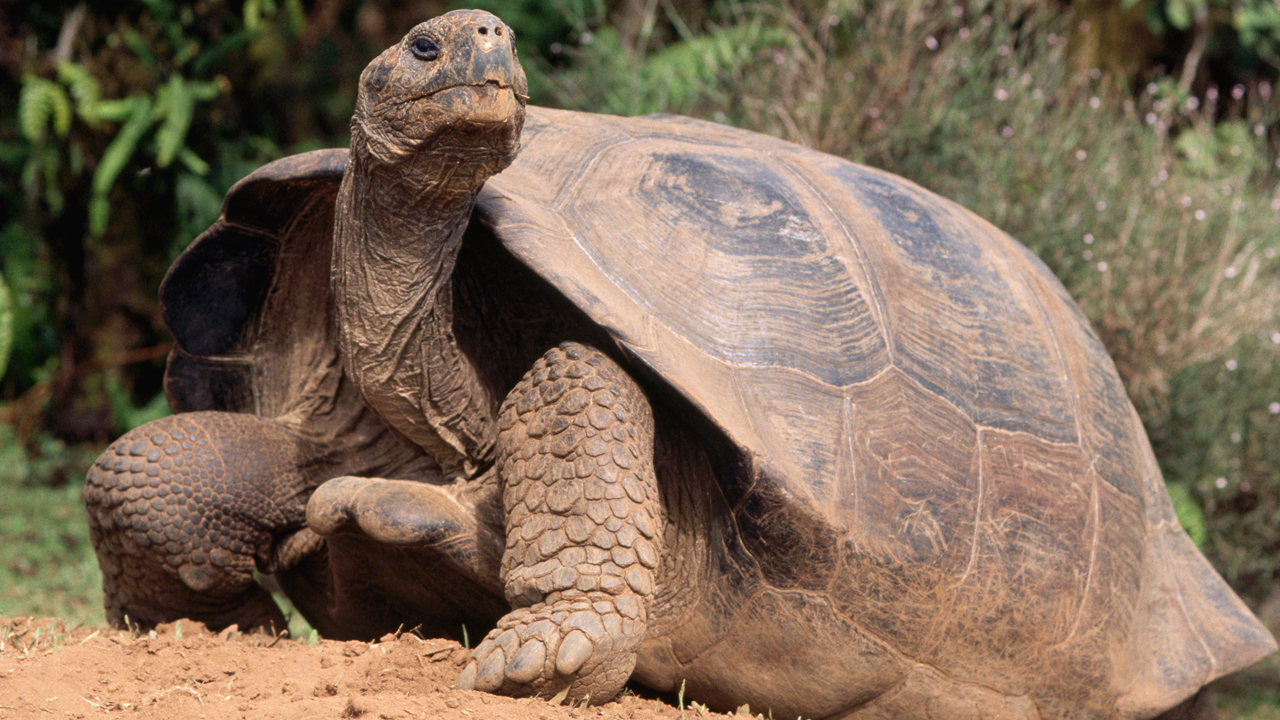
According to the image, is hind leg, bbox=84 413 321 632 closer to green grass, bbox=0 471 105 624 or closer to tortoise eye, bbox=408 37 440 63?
tortoise eye, bbox=408 37 440 63

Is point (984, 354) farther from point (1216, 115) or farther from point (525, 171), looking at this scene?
point (1216, 115)

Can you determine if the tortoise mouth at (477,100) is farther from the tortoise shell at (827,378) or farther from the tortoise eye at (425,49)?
the tortoise shell at (827,378)

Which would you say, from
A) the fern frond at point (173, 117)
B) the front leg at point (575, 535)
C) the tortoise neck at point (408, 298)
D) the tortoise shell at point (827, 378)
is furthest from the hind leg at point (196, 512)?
the fern frond at point (173, 117)

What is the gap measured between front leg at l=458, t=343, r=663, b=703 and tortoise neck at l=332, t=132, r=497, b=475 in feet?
0.85

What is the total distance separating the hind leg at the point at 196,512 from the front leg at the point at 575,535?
0.84 m

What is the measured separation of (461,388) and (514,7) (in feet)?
20.6

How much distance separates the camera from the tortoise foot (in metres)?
1.86

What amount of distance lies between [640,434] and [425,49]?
2.71 ft

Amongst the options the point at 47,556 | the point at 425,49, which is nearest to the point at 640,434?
the point at 425,49

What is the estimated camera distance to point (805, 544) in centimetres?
213

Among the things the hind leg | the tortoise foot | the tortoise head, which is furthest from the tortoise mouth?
the hind leg

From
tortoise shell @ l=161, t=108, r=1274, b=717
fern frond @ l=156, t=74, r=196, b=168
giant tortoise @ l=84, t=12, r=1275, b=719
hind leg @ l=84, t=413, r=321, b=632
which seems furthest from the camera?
fern frond @ l=156, t=74, r=196, b=168

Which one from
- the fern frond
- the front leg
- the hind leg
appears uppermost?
the fern frond

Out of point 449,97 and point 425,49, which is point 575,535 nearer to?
point 449,97
